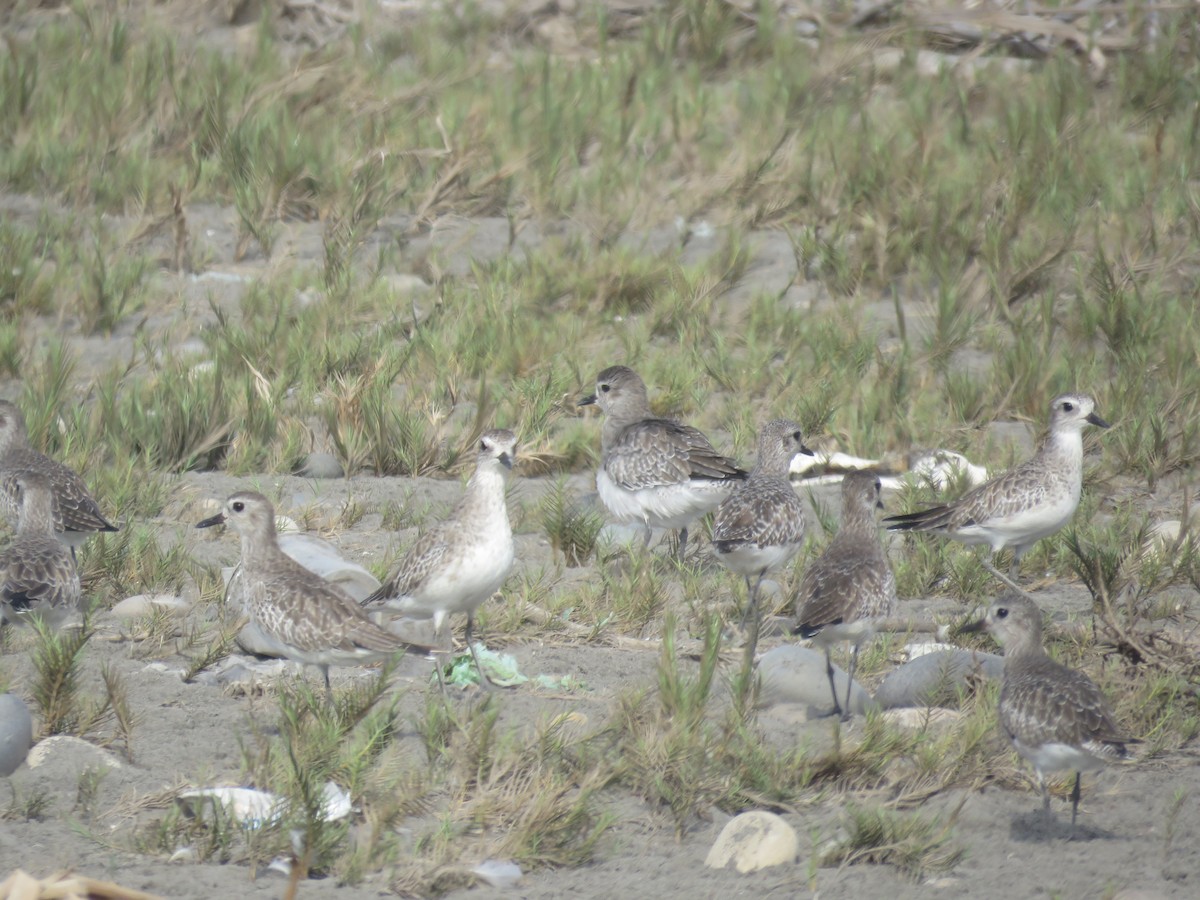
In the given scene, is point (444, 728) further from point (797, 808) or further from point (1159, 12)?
point (1159, 12)

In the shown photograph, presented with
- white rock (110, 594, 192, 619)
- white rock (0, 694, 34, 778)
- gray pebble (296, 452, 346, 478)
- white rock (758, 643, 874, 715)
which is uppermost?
white rock (0, 694, 34, 778)

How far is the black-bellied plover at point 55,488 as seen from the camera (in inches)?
293

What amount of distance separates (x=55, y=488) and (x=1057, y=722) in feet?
15.2

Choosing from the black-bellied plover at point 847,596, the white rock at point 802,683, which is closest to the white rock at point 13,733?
the white rock at point 802,683

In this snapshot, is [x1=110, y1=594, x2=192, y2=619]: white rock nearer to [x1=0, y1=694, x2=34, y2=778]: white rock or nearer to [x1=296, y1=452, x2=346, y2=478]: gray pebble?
Answer: [x1=0, y1=694, x2=34, y2=778]: white rock

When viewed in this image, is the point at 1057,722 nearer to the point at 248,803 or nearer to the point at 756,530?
the point at 756,530

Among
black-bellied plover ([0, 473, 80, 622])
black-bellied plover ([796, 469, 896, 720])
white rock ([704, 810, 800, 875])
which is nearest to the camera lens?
white rock ([704, 810, 800, 875])

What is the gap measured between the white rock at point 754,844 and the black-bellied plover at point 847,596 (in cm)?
117

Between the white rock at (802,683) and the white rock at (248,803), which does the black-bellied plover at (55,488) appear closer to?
the white rock at (248,803)

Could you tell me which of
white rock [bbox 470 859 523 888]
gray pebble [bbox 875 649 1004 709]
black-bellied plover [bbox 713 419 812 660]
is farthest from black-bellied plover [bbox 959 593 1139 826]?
white rock [bbox 470 859 523 888]

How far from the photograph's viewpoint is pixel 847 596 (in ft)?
21.0

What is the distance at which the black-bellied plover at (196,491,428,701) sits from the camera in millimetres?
6172

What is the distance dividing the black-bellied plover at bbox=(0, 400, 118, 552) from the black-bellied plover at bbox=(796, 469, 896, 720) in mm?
3218

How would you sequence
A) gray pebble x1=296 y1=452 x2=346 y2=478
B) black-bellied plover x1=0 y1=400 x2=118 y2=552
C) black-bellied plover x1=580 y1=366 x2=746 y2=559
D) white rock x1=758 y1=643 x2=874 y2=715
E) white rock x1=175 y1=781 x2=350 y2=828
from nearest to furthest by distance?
1. white rock x1=175 y1=781 x2=350 y2=828
2. white rock x1=758 y1=643 x2=874 y2=715
3. black-bellied plover x1=0 y1=400 x2=118 y2=552
4. black-bellied plover x1=580 y1=366 x2=746 y2=559
5. gray pebble x1=296 y1=452 x2=346 y2=478
